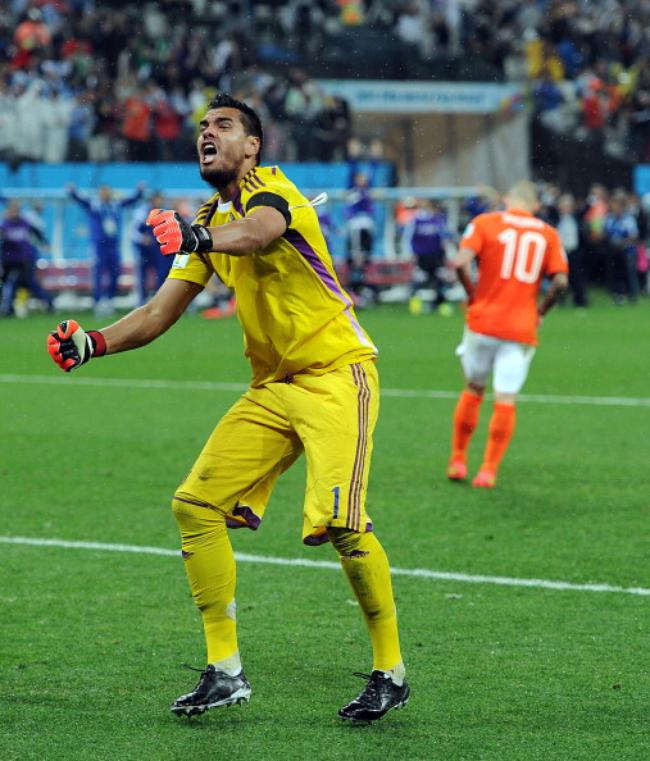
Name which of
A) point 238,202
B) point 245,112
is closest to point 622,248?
point 245,112

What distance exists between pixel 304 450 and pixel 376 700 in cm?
94

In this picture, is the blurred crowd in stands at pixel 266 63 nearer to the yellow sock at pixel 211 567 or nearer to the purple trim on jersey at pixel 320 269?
the purple trim on jersey at pixel 320 269

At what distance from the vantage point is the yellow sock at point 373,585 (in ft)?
17.6

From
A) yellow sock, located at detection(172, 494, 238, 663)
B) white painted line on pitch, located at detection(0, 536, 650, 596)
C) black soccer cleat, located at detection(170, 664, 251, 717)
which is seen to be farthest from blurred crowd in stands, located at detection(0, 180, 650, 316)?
black soccer cleat, located at detection(170, 664, 251, 717)

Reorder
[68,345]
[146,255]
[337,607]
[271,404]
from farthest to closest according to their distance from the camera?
[146,255]
[337,607]
[271,404]
[68,345]

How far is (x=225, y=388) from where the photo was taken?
16.3m

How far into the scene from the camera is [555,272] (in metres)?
10.5

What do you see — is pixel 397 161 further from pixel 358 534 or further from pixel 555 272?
pixel 358 534

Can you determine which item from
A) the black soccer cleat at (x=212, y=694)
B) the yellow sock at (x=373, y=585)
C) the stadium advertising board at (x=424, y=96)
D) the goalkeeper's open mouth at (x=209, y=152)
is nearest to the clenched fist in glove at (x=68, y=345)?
the goalkeeper's open mouth at (x=209, y=152)

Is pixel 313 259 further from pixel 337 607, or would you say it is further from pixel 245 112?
pixel 337 607

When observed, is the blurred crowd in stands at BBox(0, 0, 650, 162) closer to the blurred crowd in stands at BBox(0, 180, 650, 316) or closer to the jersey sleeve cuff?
the blurred crowd in stands at BBox(0, 180, 650, 316)

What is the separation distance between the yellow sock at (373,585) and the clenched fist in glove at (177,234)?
116 cm

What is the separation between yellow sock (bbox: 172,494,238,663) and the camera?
5.52 m

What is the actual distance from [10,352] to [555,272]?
11229mm
